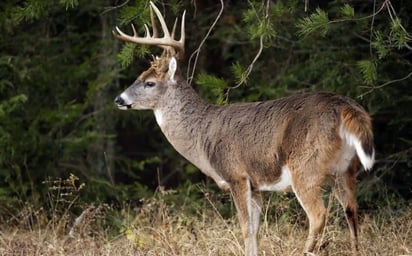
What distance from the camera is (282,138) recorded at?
7.71m

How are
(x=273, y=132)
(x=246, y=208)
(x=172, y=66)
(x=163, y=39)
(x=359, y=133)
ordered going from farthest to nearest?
(x=172, y=66) → (x=163, y=39) → (x=246, y=208) → (x=273, y=132) → (x=359, y=133)

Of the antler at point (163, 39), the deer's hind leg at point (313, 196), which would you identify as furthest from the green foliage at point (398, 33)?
the antler at point (163, 39)

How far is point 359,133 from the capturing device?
282 inches

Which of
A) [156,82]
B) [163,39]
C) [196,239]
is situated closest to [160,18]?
[163,39]

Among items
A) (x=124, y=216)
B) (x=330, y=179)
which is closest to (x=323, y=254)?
(x=330, y=179)

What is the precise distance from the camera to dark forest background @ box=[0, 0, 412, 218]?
32.9ft

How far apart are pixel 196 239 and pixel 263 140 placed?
104cm

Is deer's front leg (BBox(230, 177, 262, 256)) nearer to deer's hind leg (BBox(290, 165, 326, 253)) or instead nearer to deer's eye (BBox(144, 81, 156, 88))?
Answer: deer's hind leg (BBox(290, 165, 326, 253))

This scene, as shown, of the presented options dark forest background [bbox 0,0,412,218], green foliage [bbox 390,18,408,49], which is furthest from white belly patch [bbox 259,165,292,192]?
green foliage [bbox 390,18,408,49]

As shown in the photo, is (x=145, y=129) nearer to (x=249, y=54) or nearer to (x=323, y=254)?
(x=249, y=54)

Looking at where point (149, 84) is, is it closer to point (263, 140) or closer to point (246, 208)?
point (263, 140)

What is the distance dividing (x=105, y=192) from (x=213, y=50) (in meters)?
3.37

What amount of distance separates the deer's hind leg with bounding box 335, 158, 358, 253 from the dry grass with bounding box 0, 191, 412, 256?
0.14 meters

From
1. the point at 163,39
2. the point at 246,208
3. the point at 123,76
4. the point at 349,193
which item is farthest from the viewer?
the point at 123,76
